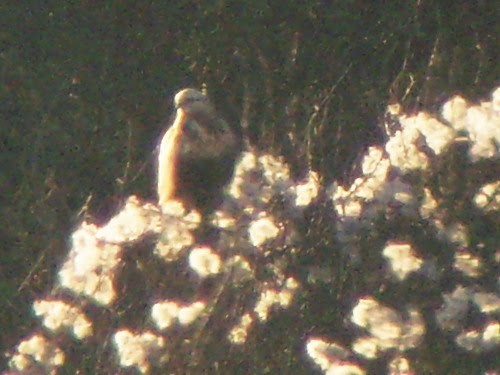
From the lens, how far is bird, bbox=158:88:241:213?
497cm

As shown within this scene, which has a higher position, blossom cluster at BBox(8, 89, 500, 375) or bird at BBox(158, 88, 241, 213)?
bird at BBox(158, 88, 241, 213)

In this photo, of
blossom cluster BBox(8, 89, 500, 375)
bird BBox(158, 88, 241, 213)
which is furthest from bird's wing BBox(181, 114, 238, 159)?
blossom cluster BBox(8, 89, 500, 375)

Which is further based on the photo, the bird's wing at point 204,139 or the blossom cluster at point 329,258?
the bird's wing at point 204,139

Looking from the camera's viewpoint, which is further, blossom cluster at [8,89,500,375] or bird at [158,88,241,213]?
bird at [158,88,241,213]

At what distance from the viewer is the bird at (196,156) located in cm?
497

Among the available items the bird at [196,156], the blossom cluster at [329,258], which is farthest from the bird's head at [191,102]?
the blossom cluster at [329,258]

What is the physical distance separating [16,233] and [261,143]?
7.44 ft

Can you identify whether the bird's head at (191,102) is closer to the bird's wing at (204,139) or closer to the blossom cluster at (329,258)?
the bird's wing at (204,139)

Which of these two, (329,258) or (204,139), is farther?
(204,139)

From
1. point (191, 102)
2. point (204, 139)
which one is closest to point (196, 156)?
point (204, 139)

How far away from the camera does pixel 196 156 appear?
500 cm

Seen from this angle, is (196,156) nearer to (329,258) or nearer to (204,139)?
(204,139)

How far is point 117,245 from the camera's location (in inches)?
137

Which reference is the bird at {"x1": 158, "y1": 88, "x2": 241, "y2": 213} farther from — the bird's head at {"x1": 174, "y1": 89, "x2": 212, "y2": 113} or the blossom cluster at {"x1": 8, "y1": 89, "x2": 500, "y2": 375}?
the blossom cluster at {"x1": 8, "y1": 89, "x2": 500, "y2": 375}
